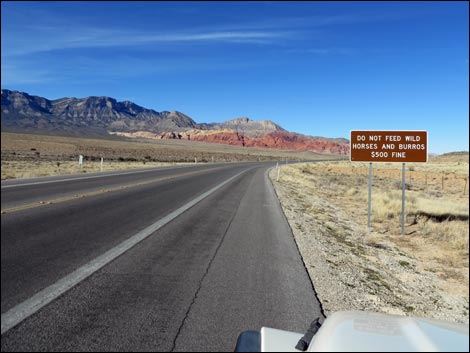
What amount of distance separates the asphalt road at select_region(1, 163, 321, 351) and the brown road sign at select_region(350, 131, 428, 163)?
3.51 m

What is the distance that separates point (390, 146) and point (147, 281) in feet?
28.0

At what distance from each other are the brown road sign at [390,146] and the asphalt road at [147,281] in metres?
3.51

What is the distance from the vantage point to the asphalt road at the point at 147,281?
3.40m

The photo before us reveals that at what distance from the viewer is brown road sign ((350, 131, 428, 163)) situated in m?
10.7

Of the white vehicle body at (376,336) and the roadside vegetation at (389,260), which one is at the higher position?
the white vehicle body at (376,336)

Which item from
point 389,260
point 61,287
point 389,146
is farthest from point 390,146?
point 61,287

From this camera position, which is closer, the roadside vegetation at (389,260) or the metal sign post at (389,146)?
the roadside vegetation at (389,260)

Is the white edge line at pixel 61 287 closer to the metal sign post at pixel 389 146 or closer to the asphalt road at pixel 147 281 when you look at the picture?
the asphalt road at pixel 147 281

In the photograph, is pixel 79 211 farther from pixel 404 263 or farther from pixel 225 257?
pixel 404 263

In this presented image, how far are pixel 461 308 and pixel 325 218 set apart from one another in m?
6.88

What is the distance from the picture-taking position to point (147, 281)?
16.1ft

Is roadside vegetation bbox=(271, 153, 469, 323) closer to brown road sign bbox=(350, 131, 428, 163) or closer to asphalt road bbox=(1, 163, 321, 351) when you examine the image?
asphalt road bbox=(1, 163, 321, 351)

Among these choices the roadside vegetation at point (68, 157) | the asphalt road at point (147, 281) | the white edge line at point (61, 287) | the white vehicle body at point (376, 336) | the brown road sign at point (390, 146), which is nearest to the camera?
the white vehicle body at point (376, 336)

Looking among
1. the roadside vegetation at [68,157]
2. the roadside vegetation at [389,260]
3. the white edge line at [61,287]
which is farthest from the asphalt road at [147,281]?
the roadside vegetation at [68,157]
